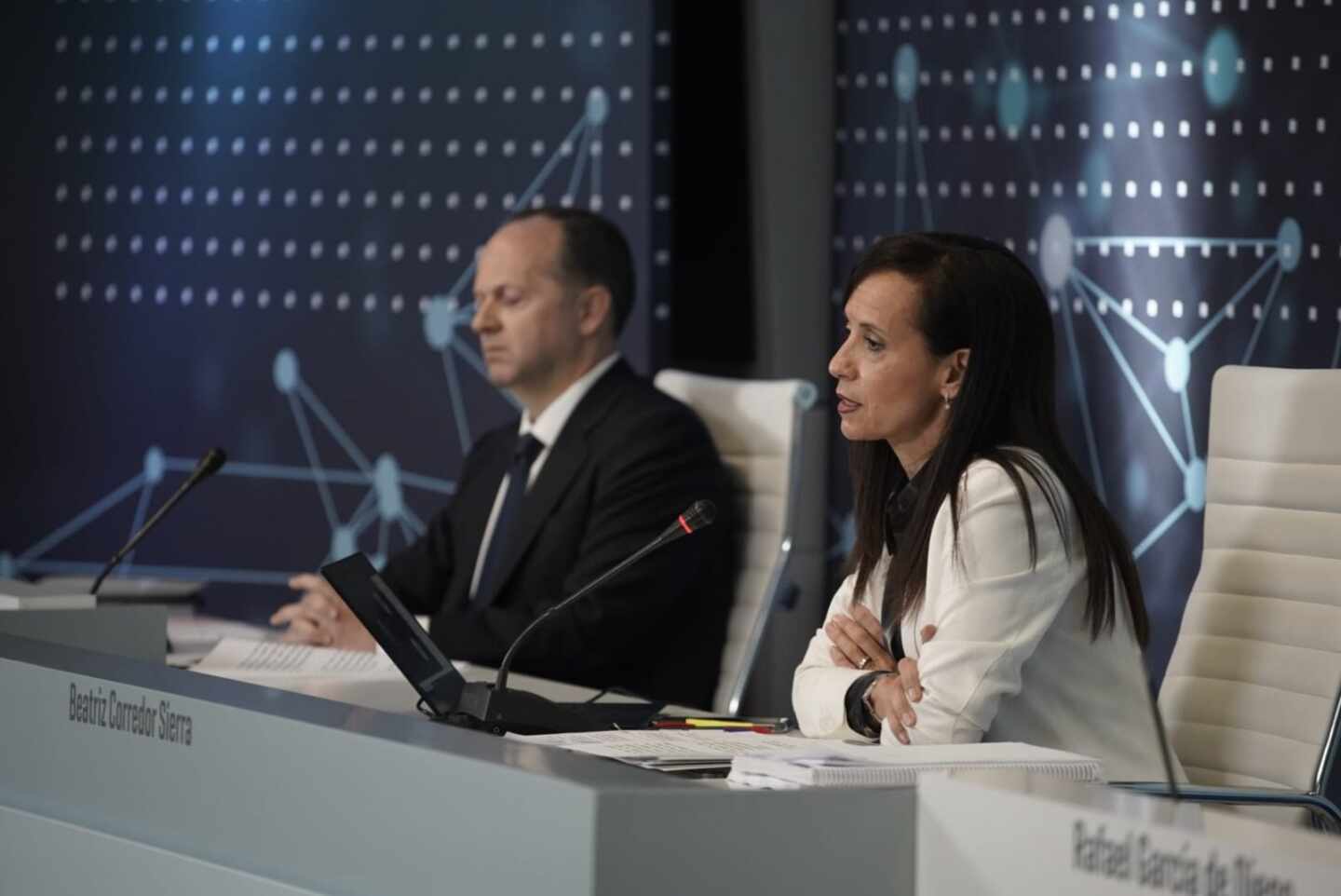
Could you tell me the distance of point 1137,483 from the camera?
3.85 meters

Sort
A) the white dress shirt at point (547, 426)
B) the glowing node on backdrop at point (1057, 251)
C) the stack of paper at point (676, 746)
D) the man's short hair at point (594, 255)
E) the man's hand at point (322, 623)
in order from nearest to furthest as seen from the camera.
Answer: the stack of paper at point (676, 746) → the man's hand at point (322, 623) → the white dress shirt at point (547, 426) → the man's short hair at point (594, 255) → the glowing node on backdrop at point (1057, 251)

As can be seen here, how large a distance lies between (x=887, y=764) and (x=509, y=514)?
7.25ft

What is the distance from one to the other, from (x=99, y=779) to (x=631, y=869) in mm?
853

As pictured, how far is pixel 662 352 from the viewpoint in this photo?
4.52 meters

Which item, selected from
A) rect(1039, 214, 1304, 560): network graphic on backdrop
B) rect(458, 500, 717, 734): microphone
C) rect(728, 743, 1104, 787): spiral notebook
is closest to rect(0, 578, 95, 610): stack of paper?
rect(458, 500, 717, 734): microphone

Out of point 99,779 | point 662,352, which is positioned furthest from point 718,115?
point 99,779

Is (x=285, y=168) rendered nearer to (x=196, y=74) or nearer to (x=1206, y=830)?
(x=196, y=74)

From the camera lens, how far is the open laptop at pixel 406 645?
2.23 m

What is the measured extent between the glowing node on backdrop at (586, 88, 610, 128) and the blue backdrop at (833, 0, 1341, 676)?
2.50 ft

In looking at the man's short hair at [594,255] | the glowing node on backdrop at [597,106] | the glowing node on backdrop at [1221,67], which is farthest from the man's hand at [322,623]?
the glowing node on backdrop at [1221,67]

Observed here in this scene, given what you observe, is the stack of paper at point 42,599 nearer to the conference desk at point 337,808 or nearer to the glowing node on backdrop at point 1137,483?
the conference desk at point 337,808

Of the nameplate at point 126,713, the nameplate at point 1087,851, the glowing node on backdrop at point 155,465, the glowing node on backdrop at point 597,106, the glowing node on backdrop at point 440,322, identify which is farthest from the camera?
the glowing node on backdrop at point 155,465

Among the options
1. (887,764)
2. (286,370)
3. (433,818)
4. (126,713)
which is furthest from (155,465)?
(887,764)

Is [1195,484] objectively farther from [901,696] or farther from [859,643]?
[901,696]
